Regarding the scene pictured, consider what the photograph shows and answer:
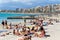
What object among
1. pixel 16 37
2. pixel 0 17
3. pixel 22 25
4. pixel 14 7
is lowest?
pixel 16 37

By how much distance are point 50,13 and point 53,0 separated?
17 centimetres

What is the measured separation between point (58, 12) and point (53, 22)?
0.49 feet

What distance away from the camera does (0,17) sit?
5.81ft

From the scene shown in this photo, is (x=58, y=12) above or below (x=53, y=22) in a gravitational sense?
above

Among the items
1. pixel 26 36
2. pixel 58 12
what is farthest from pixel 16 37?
pixel 58 12

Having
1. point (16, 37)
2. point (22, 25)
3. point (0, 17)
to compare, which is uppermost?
point (0, 17)

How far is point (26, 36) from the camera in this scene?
1.82 m

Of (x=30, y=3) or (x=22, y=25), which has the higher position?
(x=30, y=3)

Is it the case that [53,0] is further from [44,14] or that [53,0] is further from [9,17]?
[9,17]

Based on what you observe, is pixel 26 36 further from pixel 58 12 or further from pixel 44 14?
pixel 58 12

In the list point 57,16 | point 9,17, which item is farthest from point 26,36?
point 57,16

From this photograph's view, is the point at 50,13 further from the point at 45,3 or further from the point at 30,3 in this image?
the point at 30,3

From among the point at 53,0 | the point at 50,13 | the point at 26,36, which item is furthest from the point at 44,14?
the point at 26,36

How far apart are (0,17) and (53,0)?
2.30 feet
